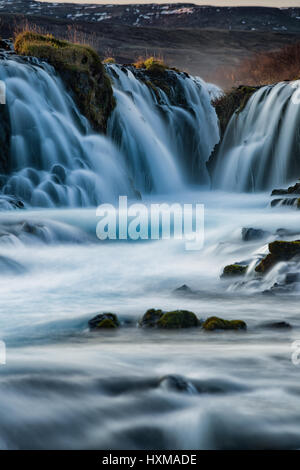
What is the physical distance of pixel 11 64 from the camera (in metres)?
14.2

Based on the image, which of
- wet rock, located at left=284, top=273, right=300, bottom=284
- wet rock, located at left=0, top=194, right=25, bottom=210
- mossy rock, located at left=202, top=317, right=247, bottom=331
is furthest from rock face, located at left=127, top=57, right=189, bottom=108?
mossy rock, located at left=202, top=317, right=247, bottom=331

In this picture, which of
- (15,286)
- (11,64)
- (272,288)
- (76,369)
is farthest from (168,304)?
(11,64)

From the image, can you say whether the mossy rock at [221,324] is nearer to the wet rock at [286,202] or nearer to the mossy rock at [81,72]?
the wet rock at [286,202]

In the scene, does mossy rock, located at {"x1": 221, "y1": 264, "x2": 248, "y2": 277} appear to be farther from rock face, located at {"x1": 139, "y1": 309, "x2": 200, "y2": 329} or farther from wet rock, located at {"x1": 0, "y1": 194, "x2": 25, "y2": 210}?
wet rock, located at {"x1": 0, "y1": 194, "x2": 25, "y2": 210}

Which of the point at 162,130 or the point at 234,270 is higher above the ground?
the point at 162,130

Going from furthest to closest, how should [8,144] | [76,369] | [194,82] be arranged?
[194,82], [8,144], [76,369]

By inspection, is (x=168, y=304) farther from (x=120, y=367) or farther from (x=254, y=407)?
(x=254, y=407)

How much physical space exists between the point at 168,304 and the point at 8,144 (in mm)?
8125

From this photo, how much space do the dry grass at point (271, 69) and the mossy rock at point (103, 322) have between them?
30350 millimetres

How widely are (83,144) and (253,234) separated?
6391 millimetres

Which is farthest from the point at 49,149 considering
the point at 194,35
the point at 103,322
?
the point at 194,35

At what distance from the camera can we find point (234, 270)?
778 centimetres

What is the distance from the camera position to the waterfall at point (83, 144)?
43.6ft
